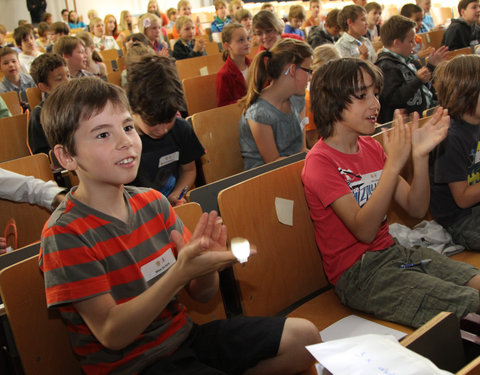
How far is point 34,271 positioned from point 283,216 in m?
0.81

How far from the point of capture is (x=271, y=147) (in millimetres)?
2439

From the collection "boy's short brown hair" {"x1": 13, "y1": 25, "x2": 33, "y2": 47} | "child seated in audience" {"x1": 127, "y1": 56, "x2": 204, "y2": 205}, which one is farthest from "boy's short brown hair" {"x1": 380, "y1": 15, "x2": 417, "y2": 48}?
"boy's short brown hair" {"x1": 13, "y1": 25, "x2": 33, "y2": 47}

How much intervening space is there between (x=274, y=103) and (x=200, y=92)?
1331 millimetres

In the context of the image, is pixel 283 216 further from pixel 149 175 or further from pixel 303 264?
pixel 149 175

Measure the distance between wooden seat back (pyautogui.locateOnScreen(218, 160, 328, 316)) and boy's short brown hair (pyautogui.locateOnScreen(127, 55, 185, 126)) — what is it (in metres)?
0.62

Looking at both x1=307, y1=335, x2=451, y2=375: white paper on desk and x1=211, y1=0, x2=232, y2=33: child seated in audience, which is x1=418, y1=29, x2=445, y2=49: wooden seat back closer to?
x1=211, y1=0, x2=232, y2=33: child seated in audience

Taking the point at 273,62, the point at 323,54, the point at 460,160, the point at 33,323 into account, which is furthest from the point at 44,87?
the point at 460,160

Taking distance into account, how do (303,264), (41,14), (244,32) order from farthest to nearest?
(41,14), (244,32), (303,264)

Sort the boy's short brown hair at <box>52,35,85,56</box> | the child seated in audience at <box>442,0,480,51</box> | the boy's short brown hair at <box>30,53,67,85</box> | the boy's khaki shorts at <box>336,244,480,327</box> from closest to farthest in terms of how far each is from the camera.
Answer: the boy's khaki shorts at <box>336,244,480,327</box> < the boy's short brown hair at <box>30,53,67,85</box> < the boy's short brown hair at <box>52,35,85,56</box> < the child seated in audience at <box>442,0,480,51</box>

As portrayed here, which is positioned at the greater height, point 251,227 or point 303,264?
point 251,227

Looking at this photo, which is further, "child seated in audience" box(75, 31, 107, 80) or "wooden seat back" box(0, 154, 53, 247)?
"child seated in audience" box(75, 31, 107, 80)

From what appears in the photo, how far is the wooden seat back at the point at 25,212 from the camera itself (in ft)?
6.15

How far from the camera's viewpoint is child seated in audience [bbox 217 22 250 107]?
3.61 meters

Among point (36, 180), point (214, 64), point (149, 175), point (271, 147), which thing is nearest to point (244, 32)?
point (214, 64)
